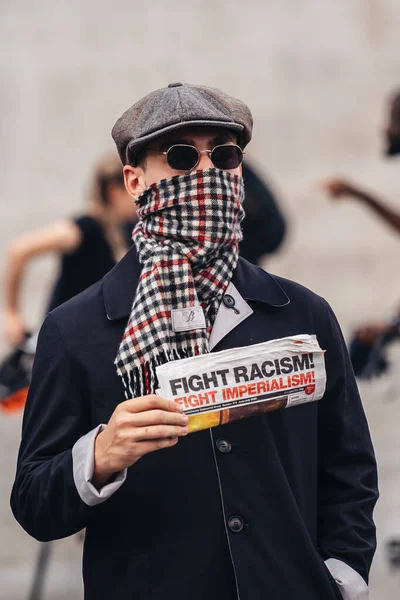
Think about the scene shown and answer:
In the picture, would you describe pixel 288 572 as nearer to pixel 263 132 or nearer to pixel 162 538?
pixel 162 538

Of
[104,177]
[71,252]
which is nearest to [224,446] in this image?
[71,252]

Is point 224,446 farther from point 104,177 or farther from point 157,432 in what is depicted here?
point 104,177

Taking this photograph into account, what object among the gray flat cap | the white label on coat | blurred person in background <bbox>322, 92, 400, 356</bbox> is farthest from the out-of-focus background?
the white label on coat

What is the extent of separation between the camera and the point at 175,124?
1.67m

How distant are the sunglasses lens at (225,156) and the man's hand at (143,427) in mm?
478

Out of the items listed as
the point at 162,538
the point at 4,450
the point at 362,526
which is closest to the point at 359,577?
the point at 362,526

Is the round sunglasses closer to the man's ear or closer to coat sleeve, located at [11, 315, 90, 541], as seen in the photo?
the man's ear

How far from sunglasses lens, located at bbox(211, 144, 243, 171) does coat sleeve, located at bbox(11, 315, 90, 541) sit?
42cm

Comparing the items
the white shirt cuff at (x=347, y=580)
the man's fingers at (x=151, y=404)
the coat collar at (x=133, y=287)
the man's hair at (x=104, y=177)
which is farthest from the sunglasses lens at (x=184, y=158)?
the man's hair at (x=104, y=177)

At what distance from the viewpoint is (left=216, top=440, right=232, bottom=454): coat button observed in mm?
1650

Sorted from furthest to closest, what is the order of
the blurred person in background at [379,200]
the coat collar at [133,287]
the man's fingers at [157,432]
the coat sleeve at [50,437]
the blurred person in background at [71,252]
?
the blurred person in background at [379,200] → the blurred person in background at [71,252] → the coat collar at [133,287] → the coat sleeve at [50,437] → the man's fingers at [157,432]

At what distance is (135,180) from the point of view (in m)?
1.77

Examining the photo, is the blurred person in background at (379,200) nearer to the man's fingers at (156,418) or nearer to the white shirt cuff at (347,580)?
the white shirt cuff at (347,580)

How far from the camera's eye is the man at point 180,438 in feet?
5.35
